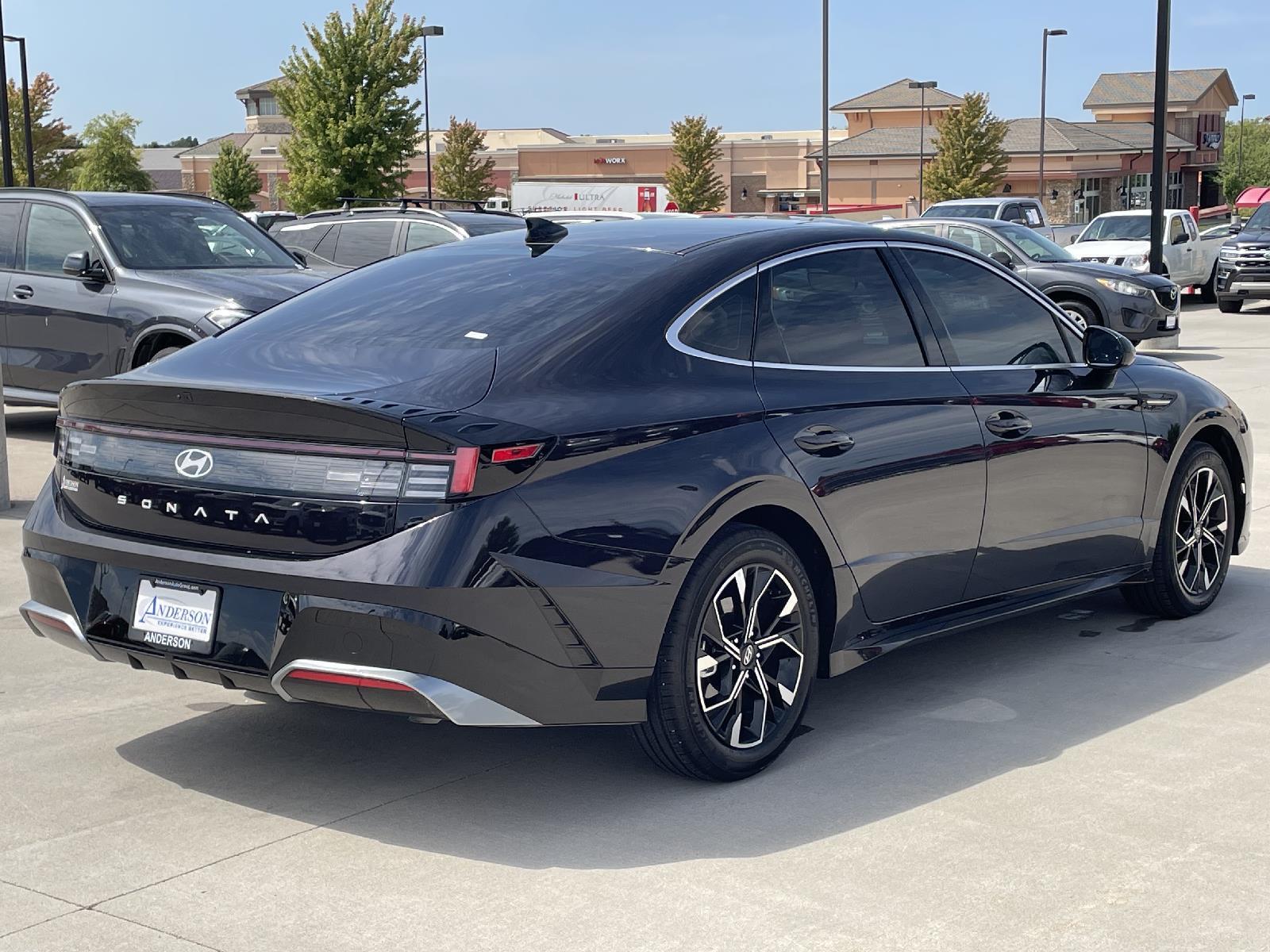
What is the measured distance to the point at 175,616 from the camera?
4395 millimetres

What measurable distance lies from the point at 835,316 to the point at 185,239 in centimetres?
794

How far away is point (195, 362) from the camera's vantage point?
485 cm

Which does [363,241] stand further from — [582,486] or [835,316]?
[582,486]

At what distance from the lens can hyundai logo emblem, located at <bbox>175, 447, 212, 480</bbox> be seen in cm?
437

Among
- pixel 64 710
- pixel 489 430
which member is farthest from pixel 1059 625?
pixel 64 710

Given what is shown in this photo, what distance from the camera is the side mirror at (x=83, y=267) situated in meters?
11.3

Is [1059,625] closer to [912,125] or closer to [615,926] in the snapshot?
[615,926]

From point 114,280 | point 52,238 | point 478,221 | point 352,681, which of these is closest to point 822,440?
point 352,681

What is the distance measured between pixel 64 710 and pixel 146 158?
150 m

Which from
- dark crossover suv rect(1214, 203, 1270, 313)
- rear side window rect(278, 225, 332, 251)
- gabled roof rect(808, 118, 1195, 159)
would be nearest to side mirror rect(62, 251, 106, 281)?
rear side window rect(278, 225, 332, 251)

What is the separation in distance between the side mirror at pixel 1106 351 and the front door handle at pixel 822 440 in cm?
158

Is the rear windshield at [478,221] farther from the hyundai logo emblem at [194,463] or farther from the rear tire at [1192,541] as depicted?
the hyundai logo emblem at [194,463]

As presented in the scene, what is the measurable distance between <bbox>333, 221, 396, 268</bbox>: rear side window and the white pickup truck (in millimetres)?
12889

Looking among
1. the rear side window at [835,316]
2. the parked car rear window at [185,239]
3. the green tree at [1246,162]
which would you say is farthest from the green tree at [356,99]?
the green tree at [1246,162]
